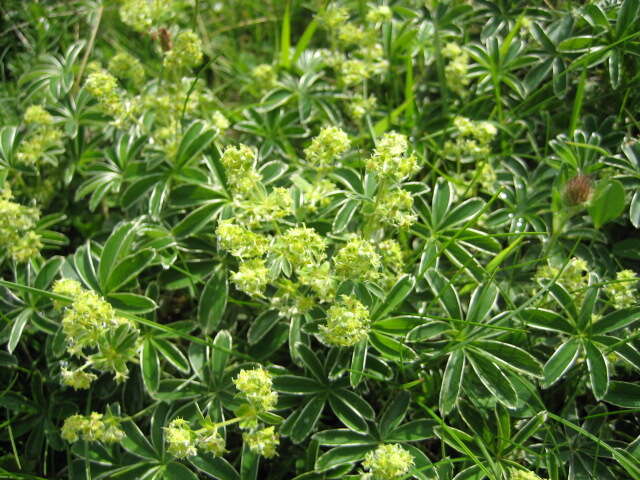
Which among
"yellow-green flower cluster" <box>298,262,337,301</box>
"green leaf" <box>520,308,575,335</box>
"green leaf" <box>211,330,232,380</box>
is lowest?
"green leaf" <box>211,330,232,380</box>

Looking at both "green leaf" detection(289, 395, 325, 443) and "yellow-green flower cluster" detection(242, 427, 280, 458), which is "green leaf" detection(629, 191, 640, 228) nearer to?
"green leaf" detection(289, 395, 325, 443)

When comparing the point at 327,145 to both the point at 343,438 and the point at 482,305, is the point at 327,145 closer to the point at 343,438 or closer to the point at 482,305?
the point at 482,305

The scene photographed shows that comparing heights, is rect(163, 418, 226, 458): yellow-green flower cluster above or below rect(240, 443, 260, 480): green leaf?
above

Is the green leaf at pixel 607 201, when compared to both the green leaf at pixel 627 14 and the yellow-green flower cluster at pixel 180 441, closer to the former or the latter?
the green leaf at pixel 627 14

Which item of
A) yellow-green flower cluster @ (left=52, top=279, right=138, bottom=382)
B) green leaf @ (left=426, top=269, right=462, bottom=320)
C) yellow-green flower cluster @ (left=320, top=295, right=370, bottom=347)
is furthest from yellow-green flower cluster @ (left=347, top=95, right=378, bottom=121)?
yellow-green flower cluster @ (left=52, top=279, right=138, bottom=382)

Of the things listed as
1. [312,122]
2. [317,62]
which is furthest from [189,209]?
[317,62]

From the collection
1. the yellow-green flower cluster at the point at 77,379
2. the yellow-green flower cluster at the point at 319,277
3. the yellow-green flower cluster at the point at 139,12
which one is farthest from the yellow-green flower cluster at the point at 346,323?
the yellow-green flower cluster at the point at 139,12
